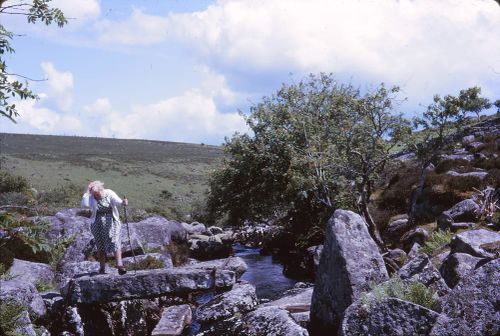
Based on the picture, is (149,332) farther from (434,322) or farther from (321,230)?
(321,230)

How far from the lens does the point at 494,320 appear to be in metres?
6.96

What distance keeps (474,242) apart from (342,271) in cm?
421

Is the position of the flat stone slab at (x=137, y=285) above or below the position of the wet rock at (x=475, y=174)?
below

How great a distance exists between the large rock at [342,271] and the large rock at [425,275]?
1004 mm

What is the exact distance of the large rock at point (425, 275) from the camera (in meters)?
9.87

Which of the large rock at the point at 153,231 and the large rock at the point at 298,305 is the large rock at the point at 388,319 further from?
the large rock at the point at 153,231

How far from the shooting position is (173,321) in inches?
601

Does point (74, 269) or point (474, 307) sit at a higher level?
point (474, 307)

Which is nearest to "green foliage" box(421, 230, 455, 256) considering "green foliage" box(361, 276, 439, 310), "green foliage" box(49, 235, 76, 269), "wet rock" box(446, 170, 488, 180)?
"green foliage" box(361, 276, 439, 310)

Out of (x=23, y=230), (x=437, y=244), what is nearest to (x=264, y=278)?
(x=437, y=244)

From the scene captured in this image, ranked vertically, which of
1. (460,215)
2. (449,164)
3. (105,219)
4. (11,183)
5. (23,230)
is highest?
(449,164)

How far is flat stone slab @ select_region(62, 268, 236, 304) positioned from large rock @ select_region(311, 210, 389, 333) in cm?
382

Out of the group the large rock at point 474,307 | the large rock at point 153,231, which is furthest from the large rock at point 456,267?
the large rock at point 153,231

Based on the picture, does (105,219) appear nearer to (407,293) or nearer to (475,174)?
(407,293)
